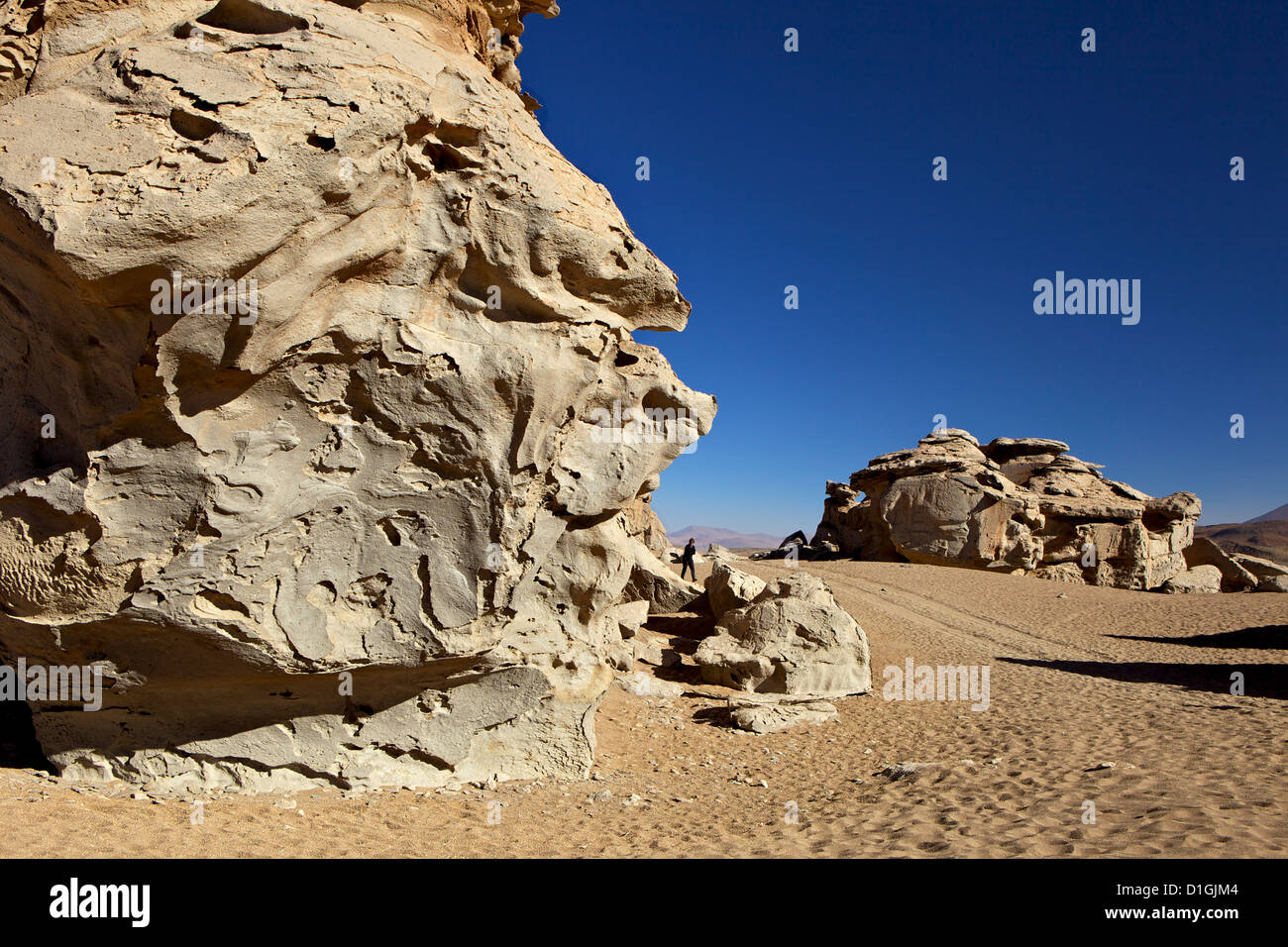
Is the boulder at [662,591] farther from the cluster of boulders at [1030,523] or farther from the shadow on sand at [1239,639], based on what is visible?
the shadow on sand at [1239,639]

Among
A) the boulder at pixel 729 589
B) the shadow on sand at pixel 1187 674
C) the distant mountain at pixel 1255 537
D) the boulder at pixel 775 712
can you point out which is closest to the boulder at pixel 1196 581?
the shadow on sand at pixel 1187 674

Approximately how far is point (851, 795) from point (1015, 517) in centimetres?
1804

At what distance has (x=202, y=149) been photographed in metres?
4.88

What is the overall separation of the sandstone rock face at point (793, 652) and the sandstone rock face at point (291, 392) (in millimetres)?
3725

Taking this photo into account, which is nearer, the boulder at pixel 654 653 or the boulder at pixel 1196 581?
the boulder at pixel 654 653

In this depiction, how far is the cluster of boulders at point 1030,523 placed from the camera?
2136 centimetres

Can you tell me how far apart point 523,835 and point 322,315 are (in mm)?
4266

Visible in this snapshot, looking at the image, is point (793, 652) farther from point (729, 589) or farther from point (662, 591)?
point (662, 591)

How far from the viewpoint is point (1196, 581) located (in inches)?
869

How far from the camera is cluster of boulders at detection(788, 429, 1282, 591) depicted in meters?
21.4

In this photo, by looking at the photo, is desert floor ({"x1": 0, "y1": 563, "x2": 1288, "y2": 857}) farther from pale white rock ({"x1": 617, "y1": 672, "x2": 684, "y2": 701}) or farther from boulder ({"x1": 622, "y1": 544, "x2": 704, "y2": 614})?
boulder ({"x1": 622, "y1": 544, "x2": 704, "y2": 614})
